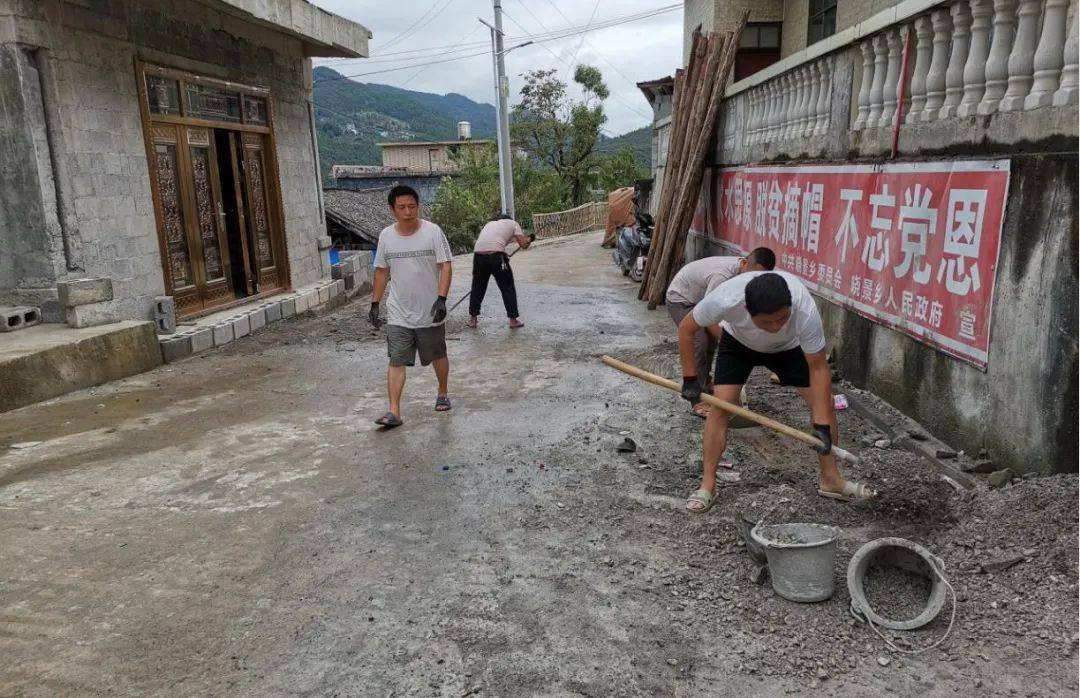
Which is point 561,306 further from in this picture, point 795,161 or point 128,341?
point 128,341

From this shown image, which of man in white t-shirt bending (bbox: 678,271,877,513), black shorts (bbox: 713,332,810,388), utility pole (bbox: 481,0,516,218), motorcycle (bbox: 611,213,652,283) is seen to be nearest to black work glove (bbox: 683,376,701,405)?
man in white t-shirt bending (bbox: 678,271,877,513)

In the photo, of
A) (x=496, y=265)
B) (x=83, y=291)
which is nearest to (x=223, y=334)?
(x=83, y=291)

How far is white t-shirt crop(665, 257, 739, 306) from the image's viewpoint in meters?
5.15

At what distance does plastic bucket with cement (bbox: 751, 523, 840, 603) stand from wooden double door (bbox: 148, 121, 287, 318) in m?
6.98

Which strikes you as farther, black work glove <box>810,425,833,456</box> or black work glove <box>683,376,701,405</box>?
black work glove <box>683,376,701,405</box>

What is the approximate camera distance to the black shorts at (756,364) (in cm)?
380

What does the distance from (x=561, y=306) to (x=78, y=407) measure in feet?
19.7

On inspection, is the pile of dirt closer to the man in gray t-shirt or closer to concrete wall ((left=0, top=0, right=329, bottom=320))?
the man in gray t-shirt

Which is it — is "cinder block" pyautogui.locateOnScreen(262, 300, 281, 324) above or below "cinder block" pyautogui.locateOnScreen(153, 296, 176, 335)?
below

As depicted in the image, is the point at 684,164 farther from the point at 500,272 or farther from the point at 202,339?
the point at 202,339

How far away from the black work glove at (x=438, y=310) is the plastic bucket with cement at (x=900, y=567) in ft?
10.6

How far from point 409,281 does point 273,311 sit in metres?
4.56

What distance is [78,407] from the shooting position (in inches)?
225

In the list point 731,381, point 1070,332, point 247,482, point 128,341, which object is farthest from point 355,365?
point 1070,332
